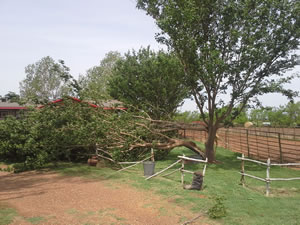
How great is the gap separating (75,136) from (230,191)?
745cm

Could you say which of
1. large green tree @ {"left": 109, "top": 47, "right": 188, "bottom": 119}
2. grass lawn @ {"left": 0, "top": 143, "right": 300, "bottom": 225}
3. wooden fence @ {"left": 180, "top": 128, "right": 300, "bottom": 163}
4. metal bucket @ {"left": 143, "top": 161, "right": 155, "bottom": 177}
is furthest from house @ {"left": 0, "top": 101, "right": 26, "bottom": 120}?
metal bucket @ {"left": 143, "top": 161, "right": 155, "bottom": 177}

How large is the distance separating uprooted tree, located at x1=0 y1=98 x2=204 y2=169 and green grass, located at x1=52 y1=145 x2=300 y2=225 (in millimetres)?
1001

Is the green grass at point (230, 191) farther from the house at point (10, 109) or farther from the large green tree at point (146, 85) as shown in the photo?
the house at point (10, 109)

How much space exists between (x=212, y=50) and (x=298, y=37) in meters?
4.14

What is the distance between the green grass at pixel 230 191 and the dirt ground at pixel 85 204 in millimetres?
387

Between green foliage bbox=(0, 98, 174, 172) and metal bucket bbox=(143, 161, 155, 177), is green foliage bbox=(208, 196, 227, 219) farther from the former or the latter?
green foliage bbox=(0, 98, 174, 172)

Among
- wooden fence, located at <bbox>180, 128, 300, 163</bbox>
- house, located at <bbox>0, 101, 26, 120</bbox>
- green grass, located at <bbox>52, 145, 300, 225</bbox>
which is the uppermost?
house, located at <bbox>0, 101, 26, 120</bbox>

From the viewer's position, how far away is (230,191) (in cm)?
829

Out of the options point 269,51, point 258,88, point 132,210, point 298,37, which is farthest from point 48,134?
point 298,37

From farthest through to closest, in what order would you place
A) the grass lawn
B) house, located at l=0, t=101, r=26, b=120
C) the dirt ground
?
house, located at l=0, t=101, r=26, b=120 < the grass lawn < the dirt ground

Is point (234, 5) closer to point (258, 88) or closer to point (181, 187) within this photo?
point (258, 88)

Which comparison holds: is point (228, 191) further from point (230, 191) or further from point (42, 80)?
point (42, 80)

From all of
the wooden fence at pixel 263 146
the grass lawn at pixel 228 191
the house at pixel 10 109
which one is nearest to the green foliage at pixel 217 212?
the grass lawn at pixel 228 191

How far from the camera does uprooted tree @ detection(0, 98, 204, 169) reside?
473 inches
